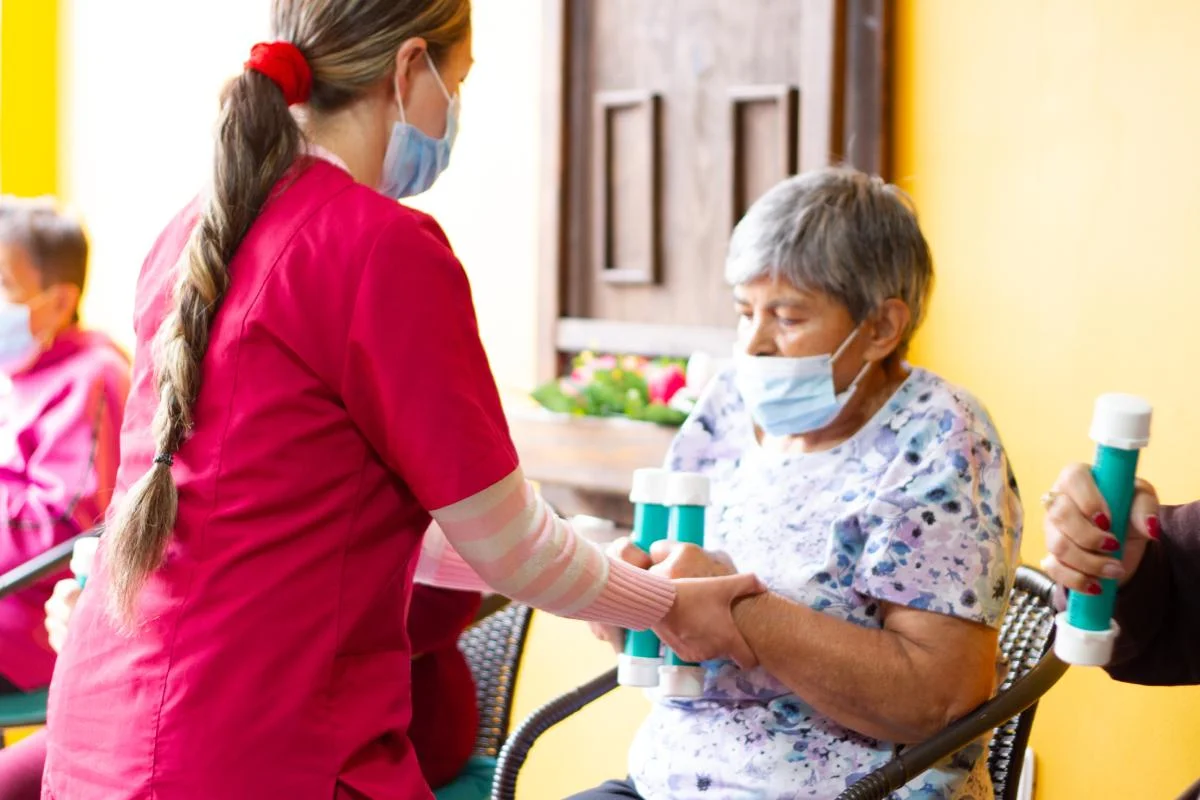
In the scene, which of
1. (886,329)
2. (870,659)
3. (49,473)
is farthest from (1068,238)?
(49,473)

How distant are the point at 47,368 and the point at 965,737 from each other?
1.95 m

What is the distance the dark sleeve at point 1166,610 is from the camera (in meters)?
1.51

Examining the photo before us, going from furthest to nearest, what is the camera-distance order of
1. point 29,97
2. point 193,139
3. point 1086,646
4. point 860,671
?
point 29,97 → point 193,139 → point 860,671 → point 1086,646

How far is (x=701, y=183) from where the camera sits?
270 centimetres

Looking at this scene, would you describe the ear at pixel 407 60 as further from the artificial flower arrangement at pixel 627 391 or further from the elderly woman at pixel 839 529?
the artificial flower arrangement at pixel 627 391

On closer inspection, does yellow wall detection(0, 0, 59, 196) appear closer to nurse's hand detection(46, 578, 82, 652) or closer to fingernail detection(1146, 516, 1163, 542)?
nurse's hand detection(46, 578, 82, 652)

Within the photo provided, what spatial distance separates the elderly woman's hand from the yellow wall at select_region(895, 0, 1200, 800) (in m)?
0.89

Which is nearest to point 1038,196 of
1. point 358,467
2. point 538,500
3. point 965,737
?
point 965,737

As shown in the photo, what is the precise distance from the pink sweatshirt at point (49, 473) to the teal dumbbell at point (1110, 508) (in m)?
1.88

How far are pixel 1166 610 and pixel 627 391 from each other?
1302mm

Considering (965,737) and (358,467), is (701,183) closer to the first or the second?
(965,737)

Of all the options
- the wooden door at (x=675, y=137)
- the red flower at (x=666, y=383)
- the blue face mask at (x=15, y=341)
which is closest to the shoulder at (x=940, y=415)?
the wooden door at (x=675, y=137)

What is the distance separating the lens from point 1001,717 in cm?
155

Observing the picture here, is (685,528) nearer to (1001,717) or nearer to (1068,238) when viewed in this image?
(1001,717)
